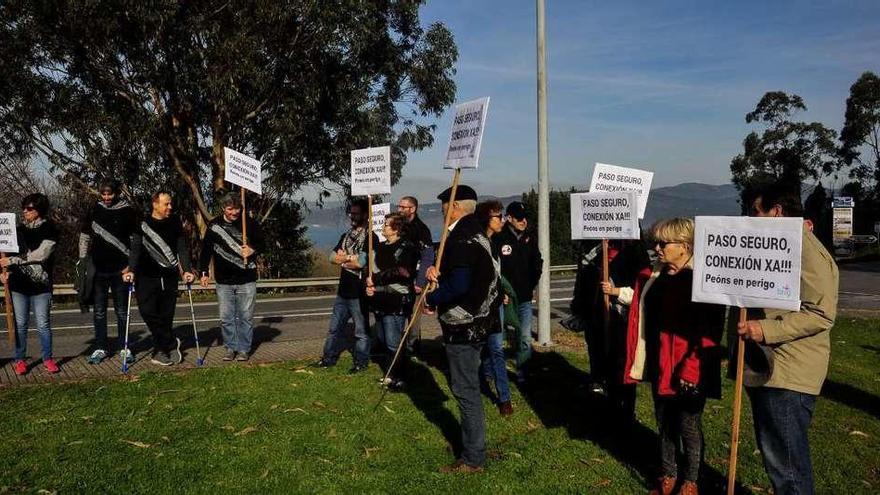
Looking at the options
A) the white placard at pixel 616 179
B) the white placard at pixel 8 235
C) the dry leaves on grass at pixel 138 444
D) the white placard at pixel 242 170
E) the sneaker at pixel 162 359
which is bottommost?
the dry leaves on grass at pixel 138 444

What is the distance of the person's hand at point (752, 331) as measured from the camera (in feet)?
12.2

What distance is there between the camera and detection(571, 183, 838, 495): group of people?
3.72m

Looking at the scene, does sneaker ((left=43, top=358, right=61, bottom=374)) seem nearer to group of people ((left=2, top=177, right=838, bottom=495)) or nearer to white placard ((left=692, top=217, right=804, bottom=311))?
group of people ((left=2, top=177, right=838, bottom=495))

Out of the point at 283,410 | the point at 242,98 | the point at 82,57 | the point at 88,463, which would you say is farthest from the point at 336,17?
the point at 88,463

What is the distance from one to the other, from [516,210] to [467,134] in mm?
2036

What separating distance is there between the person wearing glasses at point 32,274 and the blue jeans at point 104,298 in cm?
54

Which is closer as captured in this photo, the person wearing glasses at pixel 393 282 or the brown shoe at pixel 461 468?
the brown shoe at pixel 461 468

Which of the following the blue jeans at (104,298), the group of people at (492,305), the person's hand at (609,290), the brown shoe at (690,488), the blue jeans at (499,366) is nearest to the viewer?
the group of people at (492,305)

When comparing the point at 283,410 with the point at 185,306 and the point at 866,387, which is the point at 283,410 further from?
the point at 185,306

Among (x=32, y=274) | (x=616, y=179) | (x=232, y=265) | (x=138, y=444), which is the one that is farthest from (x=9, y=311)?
(x=616, y=179)

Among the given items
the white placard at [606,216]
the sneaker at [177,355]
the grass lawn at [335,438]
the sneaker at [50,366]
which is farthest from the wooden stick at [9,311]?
the white placard at [606,216]

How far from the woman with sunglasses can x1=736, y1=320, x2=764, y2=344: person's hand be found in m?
0.49

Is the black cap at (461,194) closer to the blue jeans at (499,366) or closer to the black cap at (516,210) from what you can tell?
the blue jeans at (499,366)

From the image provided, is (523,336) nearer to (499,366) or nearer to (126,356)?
(499,366)
